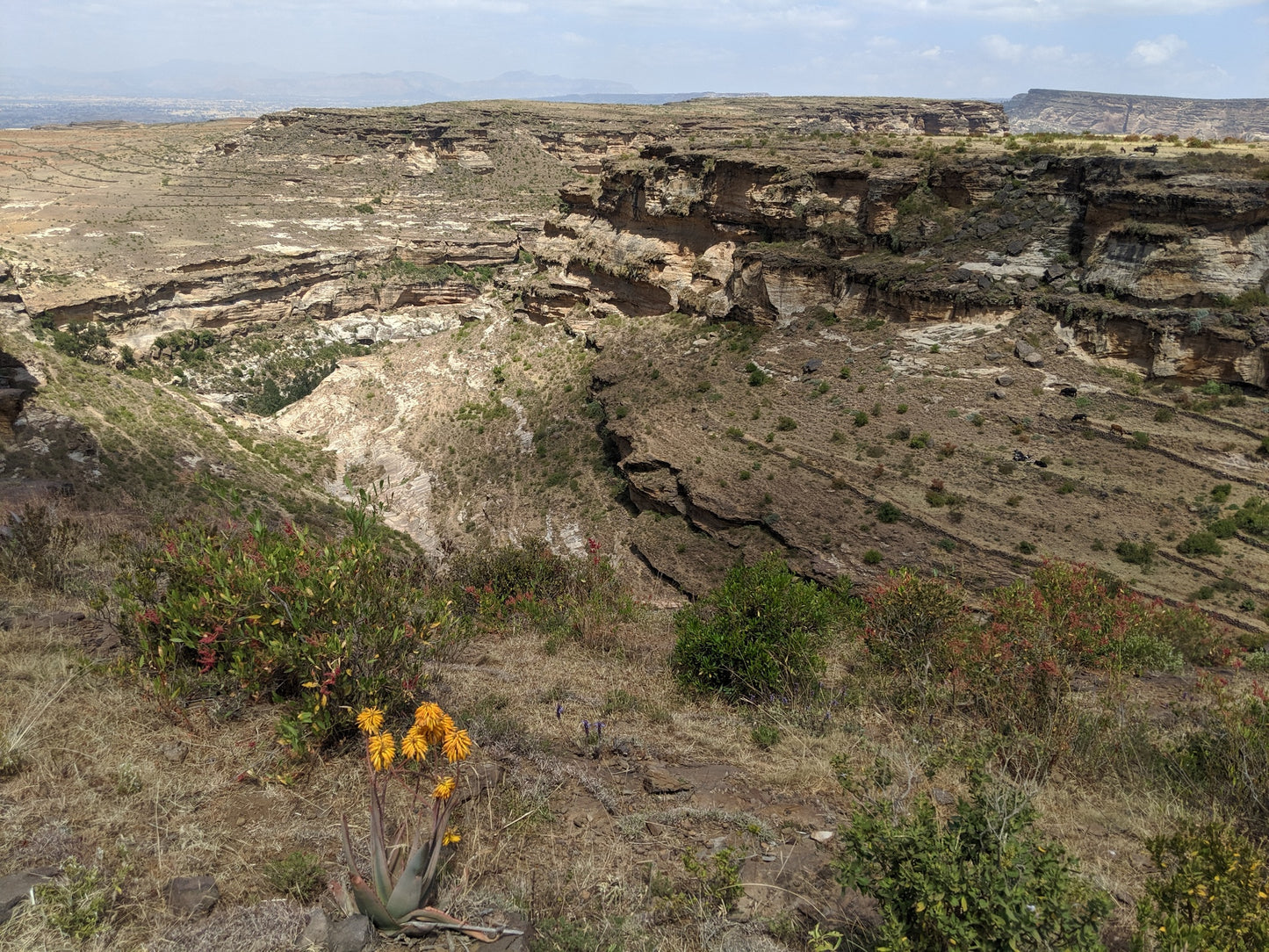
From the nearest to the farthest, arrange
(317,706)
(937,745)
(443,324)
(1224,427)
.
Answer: (317,706), (937,745), (1224,427), (443,324)

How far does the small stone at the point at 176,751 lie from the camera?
194 inches

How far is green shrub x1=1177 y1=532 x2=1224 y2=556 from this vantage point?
12625 millimetres

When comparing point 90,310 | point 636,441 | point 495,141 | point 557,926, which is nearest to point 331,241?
point 90,310

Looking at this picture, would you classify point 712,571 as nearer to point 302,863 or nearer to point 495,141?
point 302,863

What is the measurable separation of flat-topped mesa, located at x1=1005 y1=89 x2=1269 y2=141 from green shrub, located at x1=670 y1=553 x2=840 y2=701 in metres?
123

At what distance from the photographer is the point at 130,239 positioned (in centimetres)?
5081

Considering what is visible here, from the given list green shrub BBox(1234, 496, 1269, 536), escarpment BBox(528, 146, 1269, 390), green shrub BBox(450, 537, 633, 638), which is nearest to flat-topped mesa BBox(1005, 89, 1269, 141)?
escarpment BBox(528, 146, 1269, 390)

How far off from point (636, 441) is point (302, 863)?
16.3 meters

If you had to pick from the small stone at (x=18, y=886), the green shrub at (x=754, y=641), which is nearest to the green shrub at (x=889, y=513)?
the green shrub at (x=754, y=641)

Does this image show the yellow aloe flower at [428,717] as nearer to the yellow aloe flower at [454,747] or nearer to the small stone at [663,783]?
the yellow aloe flower at [454,747]

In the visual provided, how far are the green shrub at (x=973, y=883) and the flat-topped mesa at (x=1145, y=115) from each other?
127m

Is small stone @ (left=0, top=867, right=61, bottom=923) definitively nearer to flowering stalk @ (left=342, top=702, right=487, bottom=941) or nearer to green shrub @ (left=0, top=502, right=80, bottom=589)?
flowering stalk @ (left=342, top=702, right=487, bottom=941)

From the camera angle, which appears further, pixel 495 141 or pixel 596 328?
pixel 495 141

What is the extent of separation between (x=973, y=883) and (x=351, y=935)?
2904 millimetres
